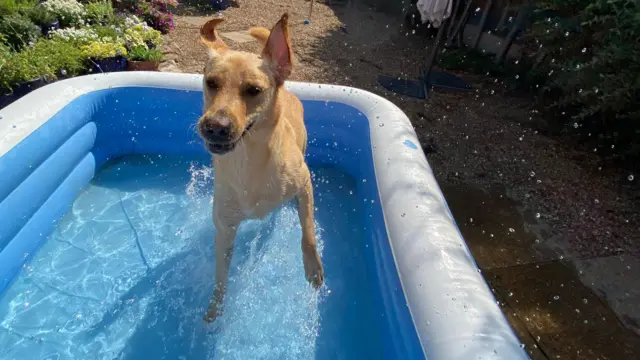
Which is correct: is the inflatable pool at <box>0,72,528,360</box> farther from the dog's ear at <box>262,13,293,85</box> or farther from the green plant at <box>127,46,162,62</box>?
the green plant at <box>127,46,162,62</box>

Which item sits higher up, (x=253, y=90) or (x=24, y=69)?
(x=253, y=90)

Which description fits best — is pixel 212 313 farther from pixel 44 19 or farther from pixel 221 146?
pixel 44 19

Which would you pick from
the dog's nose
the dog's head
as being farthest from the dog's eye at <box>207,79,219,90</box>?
the dog's nose

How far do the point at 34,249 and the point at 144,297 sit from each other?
47.2 inches

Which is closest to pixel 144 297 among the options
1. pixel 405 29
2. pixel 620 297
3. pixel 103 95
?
pixel 103 95

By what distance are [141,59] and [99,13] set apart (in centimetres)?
156

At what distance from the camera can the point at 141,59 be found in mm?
6184

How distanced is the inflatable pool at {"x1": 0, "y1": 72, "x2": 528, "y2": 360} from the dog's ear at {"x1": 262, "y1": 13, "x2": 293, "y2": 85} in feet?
4.38

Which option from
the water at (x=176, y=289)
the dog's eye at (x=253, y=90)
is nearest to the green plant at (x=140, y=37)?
the water at (x=176, y=289)

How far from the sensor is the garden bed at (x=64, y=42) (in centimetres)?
500

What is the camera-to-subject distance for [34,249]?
12.2 feet

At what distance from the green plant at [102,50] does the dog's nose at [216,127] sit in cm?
463

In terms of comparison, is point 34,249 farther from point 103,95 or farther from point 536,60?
point 536,60

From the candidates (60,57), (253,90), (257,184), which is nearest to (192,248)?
(257,184)
